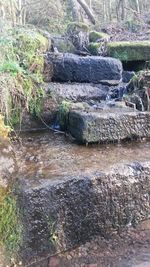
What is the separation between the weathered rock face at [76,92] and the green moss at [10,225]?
2.00 m

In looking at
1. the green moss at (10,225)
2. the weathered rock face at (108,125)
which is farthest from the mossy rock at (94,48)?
the green moss at (10,225)

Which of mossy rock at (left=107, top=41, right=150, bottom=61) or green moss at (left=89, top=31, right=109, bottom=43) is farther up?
green moss at (left=89, top=31, right=109, bottom=43)

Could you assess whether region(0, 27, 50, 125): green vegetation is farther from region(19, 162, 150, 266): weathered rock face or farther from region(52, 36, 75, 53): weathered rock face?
region(52, 36, 75, 53): weathered rock face

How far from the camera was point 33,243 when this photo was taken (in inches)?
82.2

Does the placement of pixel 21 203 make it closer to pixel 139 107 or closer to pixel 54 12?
pixel 139 107

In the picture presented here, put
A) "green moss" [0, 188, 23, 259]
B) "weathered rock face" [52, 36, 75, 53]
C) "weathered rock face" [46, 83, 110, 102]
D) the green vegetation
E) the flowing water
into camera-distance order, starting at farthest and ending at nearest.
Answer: "weathered rock face" [52, 36, 75, 53], "weathered rock face" [46, 83, 110, 102], the green vegetation, the flowing water, "green moss" [0, 188, 23, 259]

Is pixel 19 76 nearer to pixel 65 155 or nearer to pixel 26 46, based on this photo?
pixel 26 46

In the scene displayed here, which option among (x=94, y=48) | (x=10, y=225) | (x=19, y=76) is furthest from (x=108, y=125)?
(x=94, y=48)

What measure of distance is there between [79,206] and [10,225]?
18.3 inches

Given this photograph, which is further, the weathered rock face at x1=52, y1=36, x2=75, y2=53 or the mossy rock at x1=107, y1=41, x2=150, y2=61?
the weathered rock face at x1=52, y1=36, x2=75, y2=53

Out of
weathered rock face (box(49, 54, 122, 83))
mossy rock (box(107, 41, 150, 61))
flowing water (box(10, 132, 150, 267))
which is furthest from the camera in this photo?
mossy rock (box(107, 41, 150, 61))

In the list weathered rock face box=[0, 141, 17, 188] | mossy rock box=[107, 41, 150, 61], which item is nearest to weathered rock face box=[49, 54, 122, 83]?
mossy rock box=[107, 41, 150, 61]

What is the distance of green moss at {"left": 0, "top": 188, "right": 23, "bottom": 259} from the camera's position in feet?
6.58

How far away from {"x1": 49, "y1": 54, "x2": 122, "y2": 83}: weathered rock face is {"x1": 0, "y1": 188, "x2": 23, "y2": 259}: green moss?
9.24 feet
